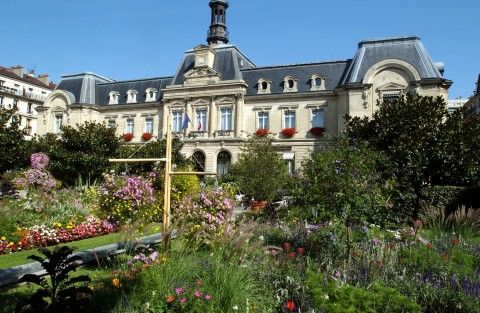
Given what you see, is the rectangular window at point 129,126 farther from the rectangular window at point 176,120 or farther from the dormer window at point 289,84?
the dormer window at point 289,84

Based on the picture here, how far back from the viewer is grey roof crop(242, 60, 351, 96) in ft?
114

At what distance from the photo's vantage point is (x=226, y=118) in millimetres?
37000

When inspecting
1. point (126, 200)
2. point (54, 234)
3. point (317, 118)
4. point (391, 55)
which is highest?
point (391, 55)

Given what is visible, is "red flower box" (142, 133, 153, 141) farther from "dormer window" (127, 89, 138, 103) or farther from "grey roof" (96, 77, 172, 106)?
"dormer window" (127, 89, 138, 103)

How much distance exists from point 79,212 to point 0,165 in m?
6.59

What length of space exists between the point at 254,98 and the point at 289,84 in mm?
3383

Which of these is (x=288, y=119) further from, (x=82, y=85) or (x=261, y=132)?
(x=82, y=85)

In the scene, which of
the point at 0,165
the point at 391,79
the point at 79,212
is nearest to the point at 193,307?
the point at 79,212

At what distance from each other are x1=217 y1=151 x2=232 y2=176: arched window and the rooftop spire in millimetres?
14861

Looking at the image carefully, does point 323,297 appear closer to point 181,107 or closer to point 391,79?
point 391,79

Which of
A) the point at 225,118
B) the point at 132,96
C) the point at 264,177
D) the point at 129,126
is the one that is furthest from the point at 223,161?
the point at 264,177

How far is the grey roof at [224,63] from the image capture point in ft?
122

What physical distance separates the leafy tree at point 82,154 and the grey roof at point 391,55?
1948cm

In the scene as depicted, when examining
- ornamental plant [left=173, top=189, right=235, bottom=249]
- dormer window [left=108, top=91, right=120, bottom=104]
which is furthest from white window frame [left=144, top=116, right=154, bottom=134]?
ornamental plant [left=173, top=189, right=235, bottom=249]
